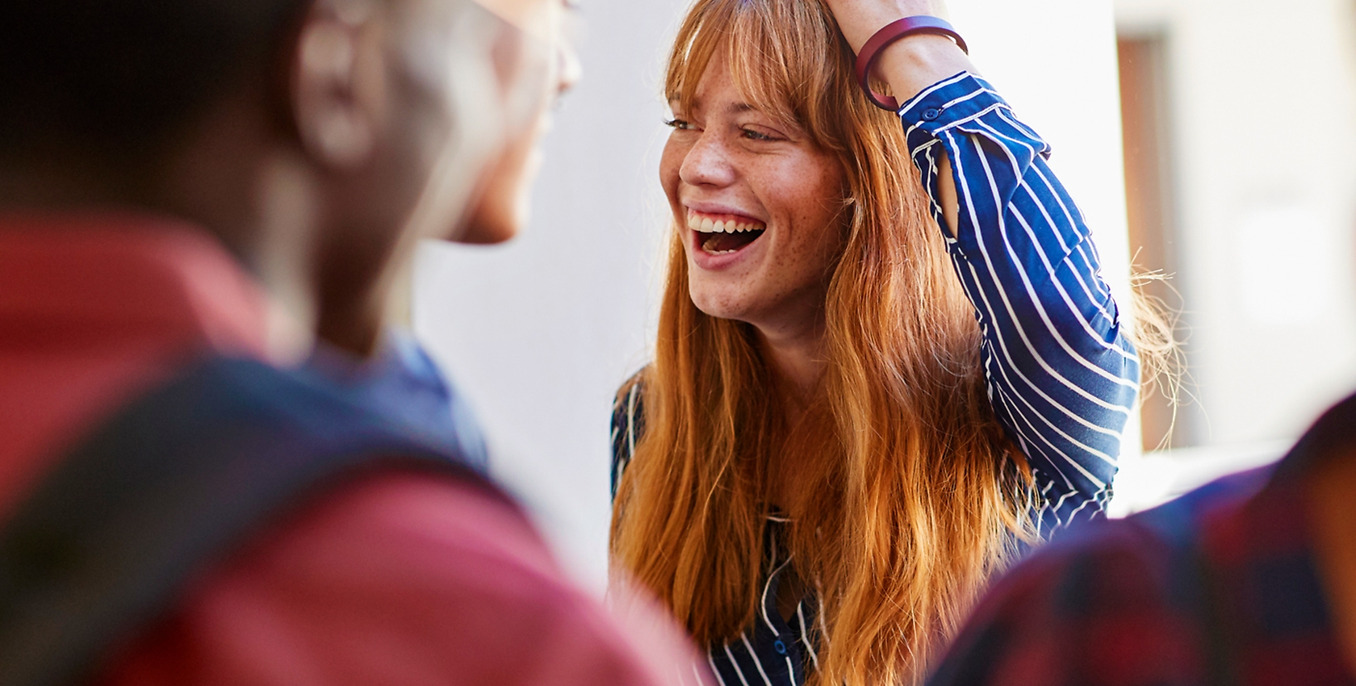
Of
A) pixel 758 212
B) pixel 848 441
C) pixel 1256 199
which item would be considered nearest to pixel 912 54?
pixel 758 212

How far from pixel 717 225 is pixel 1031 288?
0.33 metres

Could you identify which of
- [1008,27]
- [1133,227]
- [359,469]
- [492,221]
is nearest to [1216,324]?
[1133,227]

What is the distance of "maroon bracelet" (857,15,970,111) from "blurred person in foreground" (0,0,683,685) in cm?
68

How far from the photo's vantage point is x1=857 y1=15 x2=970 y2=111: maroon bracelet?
95 centimetres

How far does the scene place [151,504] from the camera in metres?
0.20

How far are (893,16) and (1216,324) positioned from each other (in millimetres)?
1024

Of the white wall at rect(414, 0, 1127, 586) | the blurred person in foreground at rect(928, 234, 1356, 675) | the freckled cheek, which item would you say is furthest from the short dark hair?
the white wall at rect(414, 0, 1127, 586)

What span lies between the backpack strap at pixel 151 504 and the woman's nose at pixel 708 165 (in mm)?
871

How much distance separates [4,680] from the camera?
0.19 meters

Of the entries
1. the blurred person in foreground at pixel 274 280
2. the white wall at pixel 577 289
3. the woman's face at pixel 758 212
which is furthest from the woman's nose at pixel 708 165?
the blurred person in foreground at pixel 274 280

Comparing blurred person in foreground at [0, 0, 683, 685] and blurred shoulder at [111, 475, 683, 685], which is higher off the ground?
blurred person in foreground at [0, 0, 683, 685]

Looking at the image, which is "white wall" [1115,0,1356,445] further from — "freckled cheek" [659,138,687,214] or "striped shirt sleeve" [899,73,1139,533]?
"freckled cheek" [659,138,687,214]

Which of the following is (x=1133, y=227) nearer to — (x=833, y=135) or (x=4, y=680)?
(x=833, y=135)

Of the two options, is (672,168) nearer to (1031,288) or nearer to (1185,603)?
(1031,288)
